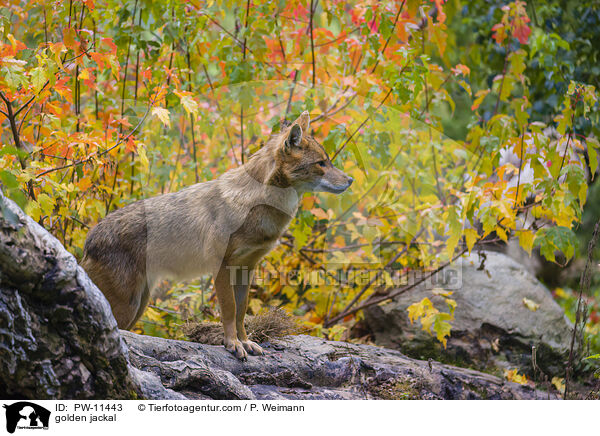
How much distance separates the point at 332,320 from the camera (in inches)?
209

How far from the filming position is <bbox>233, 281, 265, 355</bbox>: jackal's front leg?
3.67 m

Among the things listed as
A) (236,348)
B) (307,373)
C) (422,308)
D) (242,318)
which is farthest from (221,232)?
(422,308)

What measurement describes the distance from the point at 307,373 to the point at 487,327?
2.35 meters

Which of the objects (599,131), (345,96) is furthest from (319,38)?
(599,131)

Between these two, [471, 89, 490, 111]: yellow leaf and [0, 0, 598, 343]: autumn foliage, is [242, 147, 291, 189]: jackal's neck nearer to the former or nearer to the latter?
[0, 0, 598, 343]: autumn foliage

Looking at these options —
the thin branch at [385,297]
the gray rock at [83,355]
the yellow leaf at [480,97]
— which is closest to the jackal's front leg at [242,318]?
the gray rock at [83,355]

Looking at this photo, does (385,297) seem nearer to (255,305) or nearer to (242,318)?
(255,305)

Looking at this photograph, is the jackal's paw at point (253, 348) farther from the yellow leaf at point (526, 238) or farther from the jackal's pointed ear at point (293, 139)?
the yellow leaf at point (526, 238)

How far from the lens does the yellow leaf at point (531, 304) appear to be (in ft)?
17.9

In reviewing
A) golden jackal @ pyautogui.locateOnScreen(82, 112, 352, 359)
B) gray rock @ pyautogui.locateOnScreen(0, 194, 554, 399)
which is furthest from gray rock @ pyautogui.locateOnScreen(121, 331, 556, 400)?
golden jackal @ pyautogui.locateOnScreen(82, 112, 352, 359)
